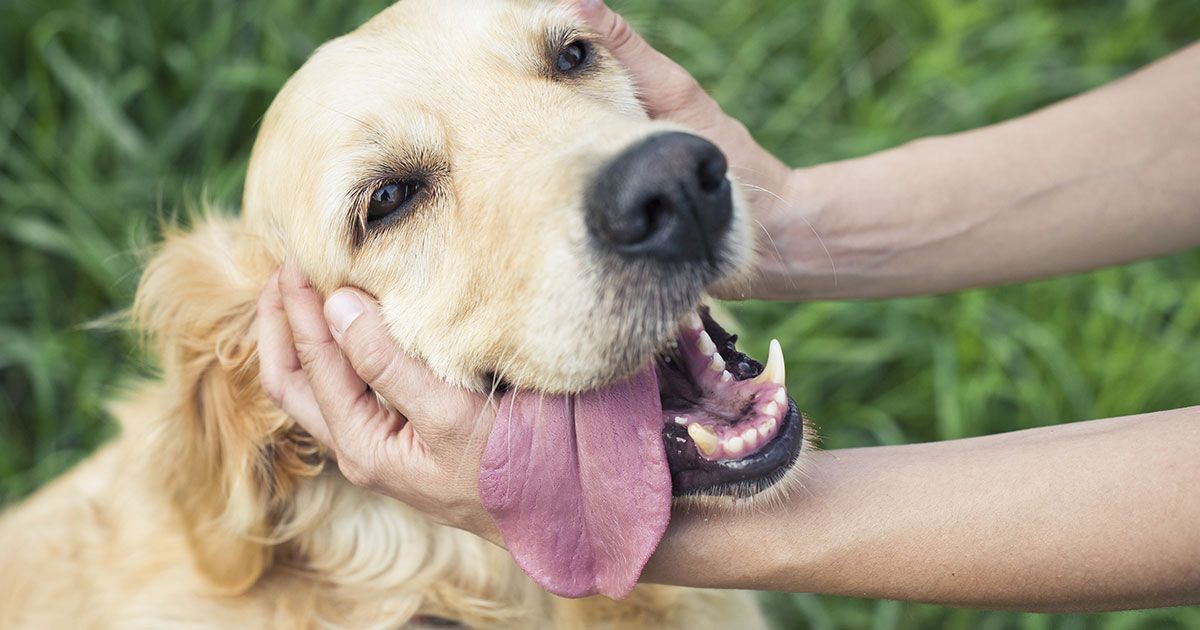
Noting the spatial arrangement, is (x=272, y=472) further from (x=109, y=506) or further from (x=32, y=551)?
(x=32, y=551)

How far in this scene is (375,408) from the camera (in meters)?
2.25

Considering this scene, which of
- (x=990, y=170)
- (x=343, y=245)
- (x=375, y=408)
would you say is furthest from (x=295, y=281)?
(x=990, y=170)

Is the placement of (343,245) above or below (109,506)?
above

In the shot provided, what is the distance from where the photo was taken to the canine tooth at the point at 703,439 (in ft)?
6.42

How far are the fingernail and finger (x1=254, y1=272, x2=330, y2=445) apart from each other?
0.18m

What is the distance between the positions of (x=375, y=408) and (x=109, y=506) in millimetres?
995

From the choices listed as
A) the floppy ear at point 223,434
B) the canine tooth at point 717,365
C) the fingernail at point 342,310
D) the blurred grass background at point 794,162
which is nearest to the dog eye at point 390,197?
the fingernail at point 342,310

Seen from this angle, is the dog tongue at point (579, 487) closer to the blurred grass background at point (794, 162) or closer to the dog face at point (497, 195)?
the dog face at point (497, 195)

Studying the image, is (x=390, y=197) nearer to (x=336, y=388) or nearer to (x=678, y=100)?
(x=336, y=388)

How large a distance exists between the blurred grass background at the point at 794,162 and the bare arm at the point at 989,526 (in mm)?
1730


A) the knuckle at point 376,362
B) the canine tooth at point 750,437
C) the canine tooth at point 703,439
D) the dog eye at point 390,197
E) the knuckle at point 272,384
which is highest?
the dog eye at point 390,197

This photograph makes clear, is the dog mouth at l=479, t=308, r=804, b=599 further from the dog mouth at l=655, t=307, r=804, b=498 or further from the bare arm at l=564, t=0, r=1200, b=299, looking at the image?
the bare arm at l=564, t=0, r=1200, b=299

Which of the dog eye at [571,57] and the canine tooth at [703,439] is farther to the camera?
the dog eye at [571,57]

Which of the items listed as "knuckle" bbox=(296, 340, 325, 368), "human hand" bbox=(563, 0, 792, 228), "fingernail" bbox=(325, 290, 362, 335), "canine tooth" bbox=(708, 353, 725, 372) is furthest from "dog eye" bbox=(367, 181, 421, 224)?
"canine tooth" bbox=(708, 353, 725, 372)
